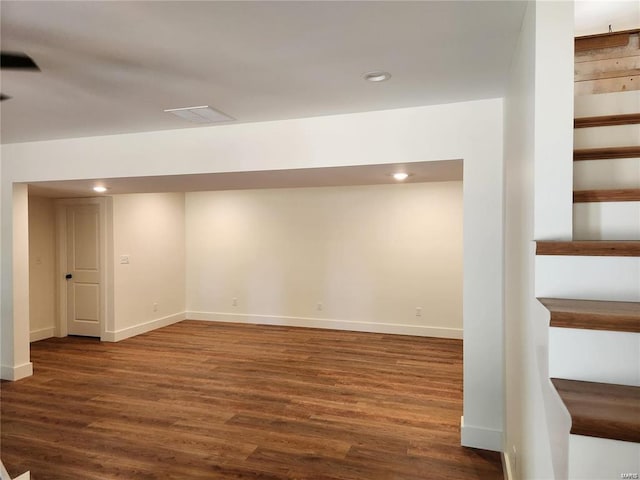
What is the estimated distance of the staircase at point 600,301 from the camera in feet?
2.82

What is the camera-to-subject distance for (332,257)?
6.29m

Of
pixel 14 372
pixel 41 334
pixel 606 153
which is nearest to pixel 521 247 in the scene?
pixel 606 153

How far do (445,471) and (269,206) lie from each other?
4897 mm

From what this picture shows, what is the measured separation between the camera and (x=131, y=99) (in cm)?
271

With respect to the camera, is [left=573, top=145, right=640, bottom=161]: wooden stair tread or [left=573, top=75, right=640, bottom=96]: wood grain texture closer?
[left=573, top=145, right=640, bottom=161]: wooden stair tread

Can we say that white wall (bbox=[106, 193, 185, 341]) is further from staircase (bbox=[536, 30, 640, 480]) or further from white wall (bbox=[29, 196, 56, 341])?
staircase (bbox=[536, 30, 640, 480])

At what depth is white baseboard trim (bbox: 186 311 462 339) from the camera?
Answer: 5777 mm

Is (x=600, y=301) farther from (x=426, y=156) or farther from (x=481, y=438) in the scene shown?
(x=481, y=438)

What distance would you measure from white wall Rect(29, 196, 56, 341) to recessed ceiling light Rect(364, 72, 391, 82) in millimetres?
5520

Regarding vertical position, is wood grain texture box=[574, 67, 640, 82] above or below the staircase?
above

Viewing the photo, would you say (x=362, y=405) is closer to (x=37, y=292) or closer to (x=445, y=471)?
(x=445, y=471)

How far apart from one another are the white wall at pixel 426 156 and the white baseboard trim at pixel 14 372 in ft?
7.93

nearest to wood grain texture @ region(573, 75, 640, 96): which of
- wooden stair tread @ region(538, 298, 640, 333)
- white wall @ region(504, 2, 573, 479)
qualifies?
white wall @ region(504, 2, 573, 479)

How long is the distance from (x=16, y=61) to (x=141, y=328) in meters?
5.26
